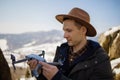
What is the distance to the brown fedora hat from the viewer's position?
5.12 metres

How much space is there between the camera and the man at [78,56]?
4.68 metres

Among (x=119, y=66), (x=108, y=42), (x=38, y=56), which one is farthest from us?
(x=108, y=42)

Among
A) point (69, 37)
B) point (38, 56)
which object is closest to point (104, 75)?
point (69, 37)

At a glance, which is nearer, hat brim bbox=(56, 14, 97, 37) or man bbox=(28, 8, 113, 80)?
man bbox=(28, 8, 113, 80)

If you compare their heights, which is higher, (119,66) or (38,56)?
(38,56)

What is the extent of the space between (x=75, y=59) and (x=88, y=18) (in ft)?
3.10

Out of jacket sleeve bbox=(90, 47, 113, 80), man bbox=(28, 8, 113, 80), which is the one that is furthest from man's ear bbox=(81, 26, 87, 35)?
jacket sleeve bbox=(90, 47, 113, 80)

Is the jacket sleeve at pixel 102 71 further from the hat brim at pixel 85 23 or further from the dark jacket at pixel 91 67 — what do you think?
the hat brim at pixel 85 23

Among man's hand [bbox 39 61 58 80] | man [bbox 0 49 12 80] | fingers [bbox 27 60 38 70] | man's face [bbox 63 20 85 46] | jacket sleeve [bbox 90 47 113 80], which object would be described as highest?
man's face [bbox 63 20 85 46]

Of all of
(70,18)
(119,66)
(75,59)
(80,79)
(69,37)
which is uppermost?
(70,18)

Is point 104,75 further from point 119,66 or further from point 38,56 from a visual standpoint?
point 119,66

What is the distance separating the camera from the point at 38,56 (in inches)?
173

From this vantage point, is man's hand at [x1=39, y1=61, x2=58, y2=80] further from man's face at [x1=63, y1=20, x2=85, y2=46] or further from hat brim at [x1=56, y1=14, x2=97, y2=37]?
hat brim at [x1=56, y1=14, x2=97, y2=37]

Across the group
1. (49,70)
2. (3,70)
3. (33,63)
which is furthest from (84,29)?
(3,70)
